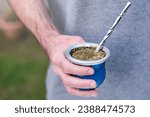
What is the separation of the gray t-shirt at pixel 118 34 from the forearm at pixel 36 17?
0.28 feet

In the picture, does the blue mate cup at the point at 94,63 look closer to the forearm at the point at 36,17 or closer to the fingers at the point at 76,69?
the fingers at the point at 76,69

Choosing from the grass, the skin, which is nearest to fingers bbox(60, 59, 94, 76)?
the skin

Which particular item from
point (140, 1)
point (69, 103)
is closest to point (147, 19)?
point (140, 1)

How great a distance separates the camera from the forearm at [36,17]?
159cm

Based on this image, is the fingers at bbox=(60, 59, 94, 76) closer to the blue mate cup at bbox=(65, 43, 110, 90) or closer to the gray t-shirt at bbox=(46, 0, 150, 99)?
the blue mate cup at bbox=(65, 43, 110, 90)

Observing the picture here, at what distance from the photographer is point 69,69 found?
4.19ft

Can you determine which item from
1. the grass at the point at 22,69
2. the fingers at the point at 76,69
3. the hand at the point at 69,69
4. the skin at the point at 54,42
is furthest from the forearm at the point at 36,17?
the grass at the point at 22,69

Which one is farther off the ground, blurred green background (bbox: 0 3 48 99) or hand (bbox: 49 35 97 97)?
hand (bbox: 49 35 97 97)

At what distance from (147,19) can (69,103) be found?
51cm

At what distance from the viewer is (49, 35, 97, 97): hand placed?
1.27m

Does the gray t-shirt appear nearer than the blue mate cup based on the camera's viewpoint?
No

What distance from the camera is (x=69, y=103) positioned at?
1726mm

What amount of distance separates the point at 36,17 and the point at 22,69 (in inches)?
84.0

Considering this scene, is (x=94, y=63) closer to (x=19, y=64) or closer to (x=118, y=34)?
(x=118, y=34)
